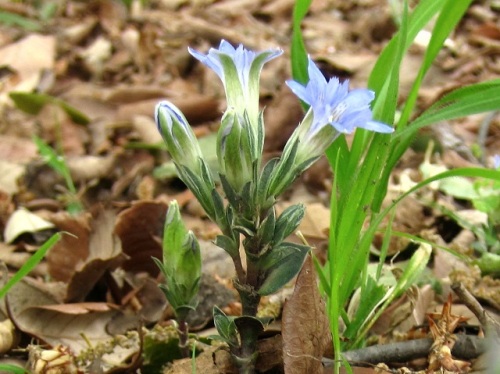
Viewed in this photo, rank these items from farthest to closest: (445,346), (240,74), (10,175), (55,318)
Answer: (10,175), (55,318), (445,346), (240,74)

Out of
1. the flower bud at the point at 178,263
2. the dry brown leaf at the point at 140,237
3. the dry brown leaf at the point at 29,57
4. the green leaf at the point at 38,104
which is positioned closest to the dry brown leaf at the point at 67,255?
the dry brown leaf at the point at 140,237

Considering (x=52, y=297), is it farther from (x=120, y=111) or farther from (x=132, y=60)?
(x=132, y=60)

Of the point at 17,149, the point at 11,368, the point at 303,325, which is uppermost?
the point at 17,149

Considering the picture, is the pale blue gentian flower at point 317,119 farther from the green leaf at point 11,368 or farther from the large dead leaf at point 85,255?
the large dead leaf at point 85,255

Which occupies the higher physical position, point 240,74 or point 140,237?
point 240,74

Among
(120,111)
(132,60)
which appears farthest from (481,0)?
(120,111)

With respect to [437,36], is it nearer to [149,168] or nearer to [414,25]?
[414,25]

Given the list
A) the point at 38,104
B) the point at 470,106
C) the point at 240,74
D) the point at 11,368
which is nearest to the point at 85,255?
the point at 11,368
